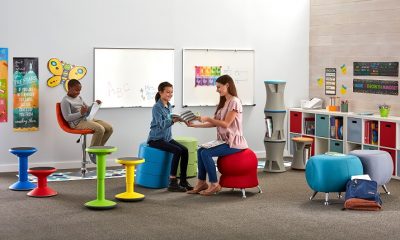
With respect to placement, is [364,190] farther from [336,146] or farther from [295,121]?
[295,121]

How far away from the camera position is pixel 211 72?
10.6 meters

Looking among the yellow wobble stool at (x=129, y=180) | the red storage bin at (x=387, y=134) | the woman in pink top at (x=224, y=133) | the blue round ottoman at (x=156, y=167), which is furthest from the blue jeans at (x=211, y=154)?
the red storage bin at (x=387, y=134)

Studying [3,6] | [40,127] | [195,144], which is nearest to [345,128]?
[195,144]

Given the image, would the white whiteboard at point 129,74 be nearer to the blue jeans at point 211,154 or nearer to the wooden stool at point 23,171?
the wooden stool at point 23,171

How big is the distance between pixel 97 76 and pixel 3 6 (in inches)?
61.4

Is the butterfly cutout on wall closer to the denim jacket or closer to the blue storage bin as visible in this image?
A: the denim jacket

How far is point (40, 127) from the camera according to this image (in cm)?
964

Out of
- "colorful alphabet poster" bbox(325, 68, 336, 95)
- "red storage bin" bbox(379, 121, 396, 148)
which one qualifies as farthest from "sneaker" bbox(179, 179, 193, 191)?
"colorful alphabet poster" bbox(325, 68, 336, 95)

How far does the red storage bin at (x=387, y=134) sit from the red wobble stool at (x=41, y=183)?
4258 millimetres

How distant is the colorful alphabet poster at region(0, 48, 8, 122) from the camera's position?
9.33m

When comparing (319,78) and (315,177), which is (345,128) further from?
(315,177)

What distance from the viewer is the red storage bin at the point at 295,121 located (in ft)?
35.7

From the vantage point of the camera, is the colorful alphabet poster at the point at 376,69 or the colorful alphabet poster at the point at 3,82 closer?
the colorful alphabet poster at the point at 3,82

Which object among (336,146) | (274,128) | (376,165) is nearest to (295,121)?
(336,146)
